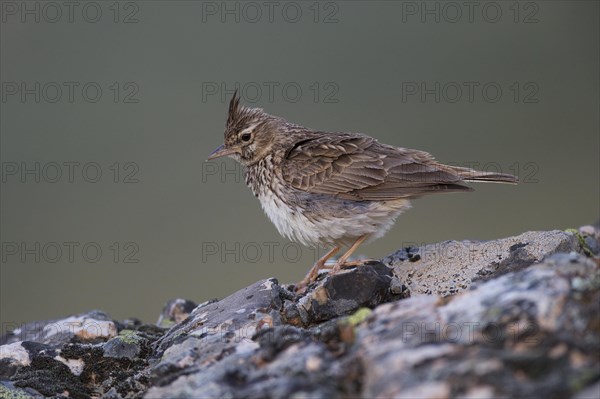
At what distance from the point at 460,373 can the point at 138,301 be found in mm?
14645

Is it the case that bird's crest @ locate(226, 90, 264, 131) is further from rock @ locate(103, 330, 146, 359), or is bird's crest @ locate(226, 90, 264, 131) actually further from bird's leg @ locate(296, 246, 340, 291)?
rock @ locate(103, 330, 146, 359)

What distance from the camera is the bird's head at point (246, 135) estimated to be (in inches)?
334

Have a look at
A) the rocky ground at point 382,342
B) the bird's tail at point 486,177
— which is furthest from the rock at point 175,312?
the bird's tail at point 486,177

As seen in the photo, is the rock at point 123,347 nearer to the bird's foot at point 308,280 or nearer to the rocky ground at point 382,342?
the rocky ground at point 382,342

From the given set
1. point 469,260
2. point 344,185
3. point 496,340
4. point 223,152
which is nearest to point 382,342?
point 496,340

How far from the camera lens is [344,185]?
299 inches

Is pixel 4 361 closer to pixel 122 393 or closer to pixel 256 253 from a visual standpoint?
pixel 122 393

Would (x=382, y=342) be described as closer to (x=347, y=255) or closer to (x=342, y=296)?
(x=342, y=296)

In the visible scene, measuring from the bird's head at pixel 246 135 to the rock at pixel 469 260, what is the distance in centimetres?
216

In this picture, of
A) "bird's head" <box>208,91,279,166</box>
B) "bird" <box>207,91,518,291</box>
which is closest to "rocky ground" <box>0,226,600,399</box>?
"bird" <box>207,91,518,291</box>

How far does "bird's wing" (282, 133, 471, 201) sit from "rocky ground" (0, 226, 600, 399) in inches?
31.2

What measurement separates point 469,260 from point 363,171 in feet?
5.05

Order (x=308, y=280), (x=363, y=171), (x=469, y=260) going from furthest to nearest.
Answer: (x=363, y=171) → (x=308, y=280) → (x=469, y=260)

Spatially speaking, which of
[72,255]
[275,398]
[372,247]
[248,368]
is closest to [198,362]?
[248,368]
